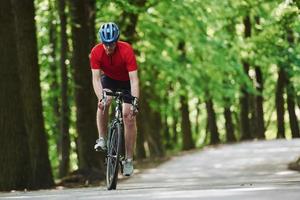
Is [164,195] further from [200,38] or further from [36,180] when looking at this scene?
[200,38]

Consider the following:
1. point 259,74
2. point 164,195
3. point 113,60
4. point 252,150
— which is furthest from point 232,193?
point 259,74

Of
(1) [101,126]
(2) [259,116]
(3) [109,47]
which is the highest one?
(3) [109,47]

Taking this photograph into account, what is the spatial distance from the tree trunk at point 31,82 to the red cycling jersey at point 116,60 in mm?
5599

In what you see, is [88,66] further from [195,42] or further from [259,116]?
[259,116]

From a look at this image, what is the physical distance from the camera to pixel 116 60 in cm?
1024

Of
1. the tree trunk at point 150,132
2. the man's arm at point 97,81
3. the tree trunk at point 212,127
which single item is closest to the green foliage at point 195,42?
the tree trunk at point 150,132

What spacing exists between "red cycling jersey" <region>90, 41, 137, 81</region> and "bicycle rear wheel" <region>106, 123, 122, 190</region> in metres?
0.88

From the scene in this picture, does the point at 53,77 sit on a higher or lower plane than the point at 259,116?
higher

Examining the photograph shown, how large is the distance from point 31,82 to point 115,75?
225 inches

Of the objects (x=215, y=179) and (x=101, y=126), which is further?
(x=215, y=179)

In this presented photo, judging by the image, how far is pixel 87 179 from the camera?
58.3 feet

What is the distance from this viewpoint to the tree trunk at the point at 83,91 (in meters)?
18.9

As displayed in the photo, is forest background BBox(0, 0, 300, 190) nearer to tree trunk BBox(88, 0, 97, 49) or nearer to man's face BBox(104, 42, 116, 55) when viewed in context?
tree trunk BBox(88, 0, 97, 49)

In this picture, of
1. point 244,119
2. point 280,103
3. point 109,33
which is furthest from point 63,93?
point 280,103
